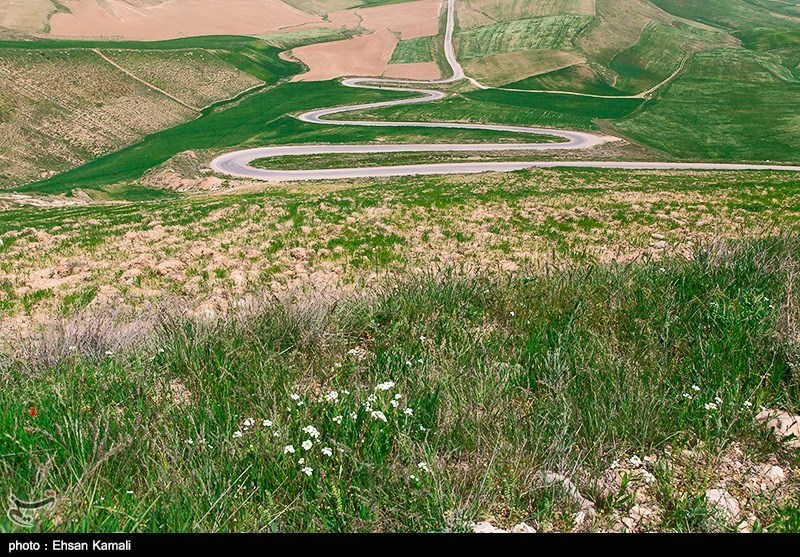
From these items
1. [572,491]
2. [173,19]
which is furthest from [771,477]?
[173,19]

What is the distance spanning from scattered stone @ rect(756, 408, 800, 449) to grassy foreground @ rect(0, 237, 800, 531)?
101 mm

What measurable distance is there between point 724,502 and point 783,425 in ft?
4.12

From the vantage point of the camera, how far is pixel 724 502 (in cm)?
363

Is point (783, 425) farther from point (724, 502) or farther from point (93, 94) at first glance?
point (93, 94)

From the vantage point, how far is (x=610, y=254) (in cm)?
1677

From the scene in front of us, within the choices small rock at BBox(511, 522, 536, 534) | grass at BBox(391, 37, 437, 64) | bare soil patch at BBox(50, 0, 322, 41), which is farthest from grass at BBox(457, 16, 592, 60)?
small rock at BBox(511, 522, 536, 534)

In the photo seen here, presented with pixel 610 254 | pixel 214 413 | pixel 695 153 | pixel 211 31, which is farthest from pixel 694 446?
pixel 211 31

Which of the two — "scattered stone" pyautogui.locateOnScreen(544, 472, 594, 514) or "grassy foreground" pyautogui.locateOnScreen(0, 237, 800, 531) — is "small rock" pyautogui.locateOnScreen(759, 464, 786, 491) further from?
"scattered stone" pyautogui.locateOnScreen(544, 472, 594, 514)

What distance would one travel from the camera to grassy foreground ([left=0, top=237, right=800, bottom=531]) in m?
3.40

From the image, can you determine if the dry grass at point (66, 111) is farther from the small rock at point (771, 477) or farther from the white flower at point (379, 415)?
the small rock at point (771, 477)
